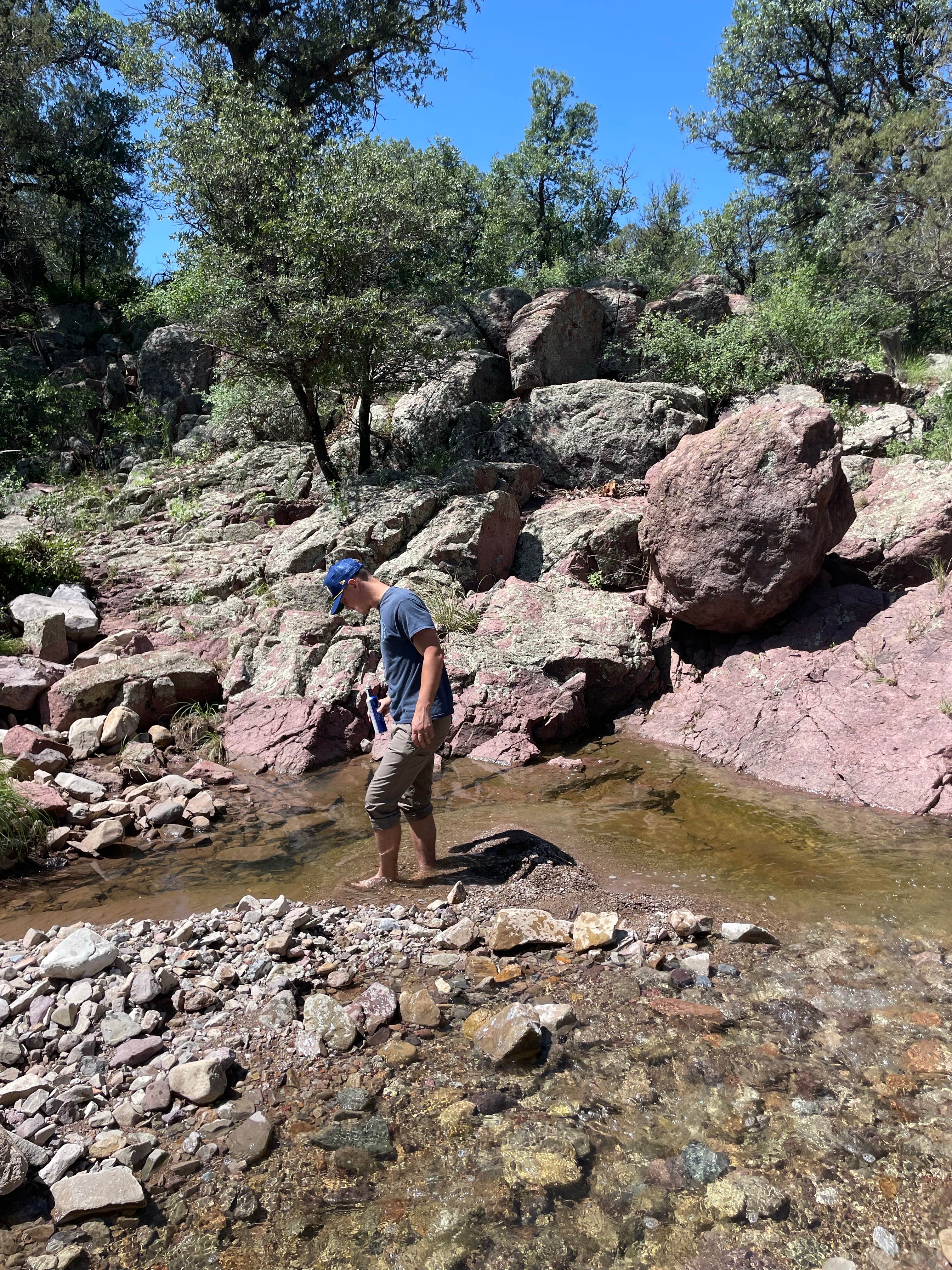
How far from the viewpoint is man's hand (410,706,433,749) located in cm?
445

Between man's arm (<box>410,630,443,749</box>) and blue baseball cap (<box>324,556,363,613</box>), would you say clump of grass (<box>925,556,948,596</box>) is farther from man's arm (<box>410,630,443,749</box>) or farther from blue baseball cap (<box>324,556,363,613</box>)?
blue baseball cap (<box>324,556,363,613</box>)

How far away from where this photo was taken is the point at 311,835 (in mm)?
5938

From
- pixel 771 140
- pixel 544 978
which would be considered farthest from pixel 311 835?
pixel 771 140

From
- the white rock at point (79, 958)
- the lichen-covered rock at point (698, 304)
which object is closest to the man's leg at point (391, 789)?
the white rock at point (79, 958)

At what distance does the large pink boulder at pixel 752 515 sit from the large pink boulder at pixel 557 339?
5764 millimetres

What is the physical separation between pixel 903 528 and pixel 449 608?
4786 mm

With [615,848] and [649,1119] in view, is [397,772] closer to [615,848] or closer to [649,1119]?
[615,848]

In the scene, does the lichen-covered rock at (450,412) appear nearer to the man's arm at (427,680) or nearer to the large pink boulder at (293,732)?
the large pink boulder at (293,732)

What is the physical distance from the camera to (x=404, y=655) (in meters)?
4.62

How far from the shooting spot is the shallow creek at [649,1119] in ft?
7.67

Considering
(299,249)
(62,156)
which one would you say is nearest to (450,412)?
(299,249)

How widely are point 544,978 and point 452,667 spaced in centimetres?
458

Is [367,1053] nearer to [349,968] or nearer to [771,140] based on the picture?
[349,968]

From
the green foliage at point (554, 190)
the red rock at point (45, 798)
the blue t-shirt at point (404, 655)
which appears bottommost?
the red rock at point (45, 798)
